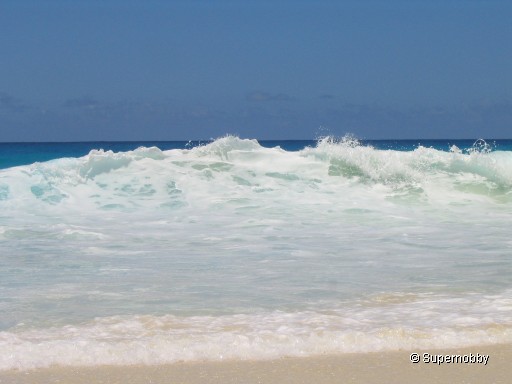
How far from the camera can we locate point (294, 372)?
388cm

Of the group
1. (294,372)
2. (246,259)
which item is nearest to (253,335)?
(294,372)

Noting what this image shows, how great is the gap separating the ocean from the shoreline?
105mm

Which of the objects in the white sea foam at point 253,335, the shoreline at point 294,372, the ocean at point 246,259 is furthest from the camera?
the ocean at point 246,259

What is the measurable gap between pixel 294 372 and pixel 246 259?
3.38m

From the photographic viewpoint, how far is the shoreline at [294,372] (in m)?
3.76

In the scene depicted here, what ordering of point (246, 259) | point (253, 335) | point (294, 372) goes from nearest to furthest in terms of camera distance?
point (294, 372)
point (253, 335)
point (246, 259)

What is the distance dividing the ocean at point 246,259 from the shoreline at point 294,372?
0.11 m

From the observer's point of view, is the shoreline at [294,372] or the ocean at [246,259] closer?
the shoreline at [294,372]

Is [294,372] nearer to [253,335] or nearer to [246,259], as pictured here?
[253,335]

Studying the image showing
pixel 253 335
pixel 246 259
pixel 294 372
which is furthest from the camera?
pixel 246 259

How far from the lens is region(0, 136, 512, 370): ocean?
4379mm

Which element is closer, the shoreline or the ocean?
the shoreline

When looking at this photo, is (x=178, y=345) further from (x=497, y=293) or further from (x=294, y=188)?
(x=294, y=188)

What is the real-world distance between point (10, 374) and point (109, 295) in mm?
1763
